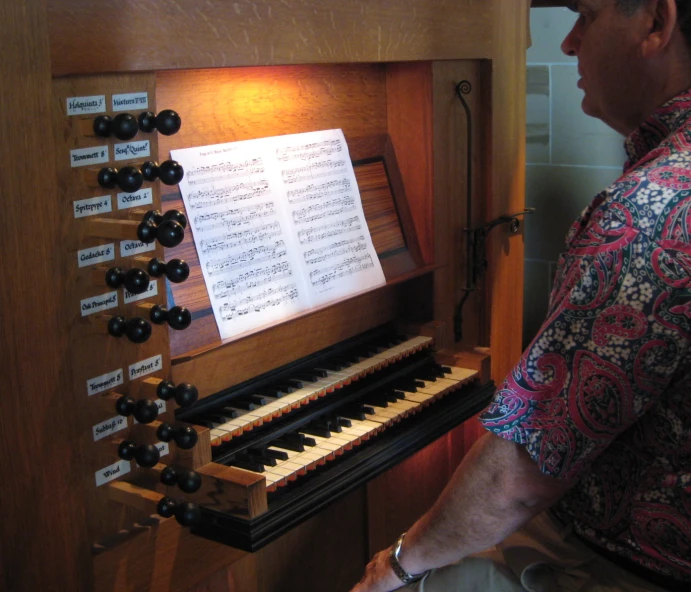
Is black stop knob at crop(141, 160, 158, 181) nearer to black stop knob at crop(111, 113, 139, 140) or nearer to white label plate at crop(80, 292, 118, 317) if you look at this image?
black stop knob at crop(111, 113, 139, 140)

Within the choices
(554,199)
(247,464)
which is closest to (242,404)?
(247,464)

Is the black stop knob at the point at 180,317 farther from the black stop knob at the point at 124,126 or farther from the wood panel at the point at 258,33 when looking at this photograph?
the wood panel at the point at 258,33

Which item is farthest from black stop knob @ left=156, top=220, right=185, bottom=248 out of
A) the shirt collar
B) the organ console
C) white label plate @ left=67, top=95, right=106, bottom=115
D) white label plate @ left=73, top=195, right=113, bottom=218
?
the shirt collar

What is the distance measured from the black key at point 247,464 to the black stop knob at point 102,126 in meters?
0.69

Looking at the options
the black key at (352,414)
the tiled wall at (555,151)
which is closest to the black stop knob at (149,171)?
the black key at (352,414)

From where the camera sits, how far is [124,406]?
5.38ft

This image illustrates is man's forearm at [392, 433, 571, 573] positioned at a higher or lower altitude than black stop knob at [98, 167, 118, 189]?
lower

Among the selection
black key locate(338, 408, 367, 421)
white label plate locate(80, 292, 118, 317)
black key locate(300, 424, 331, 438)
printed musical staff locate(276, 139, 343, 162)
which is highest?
printed musical staff locate(276, 139, 343, 162)

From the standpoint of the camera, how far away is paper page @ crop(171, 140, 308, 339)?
1.96m

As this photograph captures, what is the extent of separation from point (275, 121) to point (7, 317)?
941 mm

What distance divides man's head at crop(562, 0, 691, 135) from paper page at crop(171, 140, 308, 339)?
31.3 inches

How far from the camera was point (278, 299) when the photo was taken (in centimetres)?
210

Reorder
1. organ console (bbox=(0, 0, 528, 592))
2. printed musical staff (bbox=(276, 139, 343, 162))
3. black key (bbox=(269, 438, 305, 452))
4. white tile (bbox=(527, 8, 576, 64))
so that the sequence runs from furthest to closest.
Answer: white tile (bbox=(527, 8, 576, 64)) < printed musical staff (bbox=(276, 139, 343, 162)) < black key (bbox=(269, 438, 305, 452)) < organ console (bbox=(0, 0, 528, 592))

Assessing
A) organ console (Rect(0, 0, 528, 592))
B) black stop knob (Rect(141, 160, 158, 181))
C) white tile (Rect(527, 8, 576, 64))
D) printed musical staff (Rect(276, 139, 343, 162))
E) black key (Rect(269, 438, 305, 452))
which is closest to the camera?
organ console (Rect(0, 0, 528, 592))
